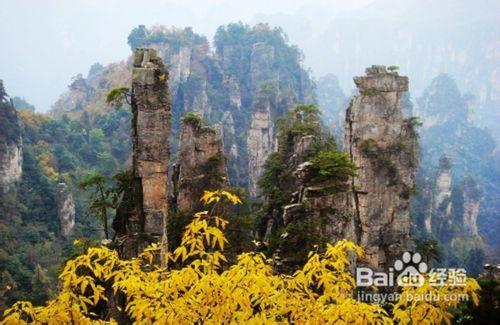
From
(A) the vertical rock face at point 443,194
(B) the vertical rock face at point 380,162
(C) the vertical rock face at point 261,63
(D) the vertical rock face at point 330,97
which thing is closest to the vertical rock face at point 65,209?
(B) the vertical rock face at point 380,162

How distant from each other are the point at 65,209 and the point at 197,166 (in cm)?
1843

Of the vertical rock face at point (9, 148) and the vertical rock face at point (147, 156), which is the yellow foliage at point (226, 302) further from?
the vertical rock face at point (9, 148)

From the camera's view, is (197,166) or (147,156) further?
(197,166)

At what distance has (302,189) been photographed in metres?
15.5

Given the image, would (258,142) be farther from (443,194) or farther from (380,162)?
(380,162)

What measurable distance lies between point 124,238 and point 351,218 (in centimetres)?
657

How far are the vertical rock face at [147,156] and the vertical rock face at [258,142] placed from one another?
1376 inches

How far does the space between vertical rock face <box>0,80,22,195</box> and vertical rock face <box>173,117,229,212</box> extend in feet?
57.1

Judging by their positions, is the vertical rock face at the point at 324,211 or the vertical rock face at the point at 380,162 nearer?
the vertical rock face at the point at 324,211

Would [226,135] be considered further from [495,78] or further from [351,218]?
[495,78]

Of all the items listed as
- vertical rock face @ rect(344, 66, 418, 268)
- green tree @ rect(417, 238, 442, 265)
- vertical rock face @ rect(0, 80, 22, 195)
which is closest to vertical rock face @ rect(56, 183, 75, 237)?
vertical rock face @ rect(0, 80, 22, 195)

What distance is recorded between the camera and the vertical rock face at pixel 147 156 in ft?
47.6

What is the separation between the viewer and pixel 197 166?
822 inches

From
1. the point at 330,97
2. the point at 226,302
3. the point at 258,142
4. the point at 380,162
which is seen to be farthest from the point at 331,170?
the point at 330,97
